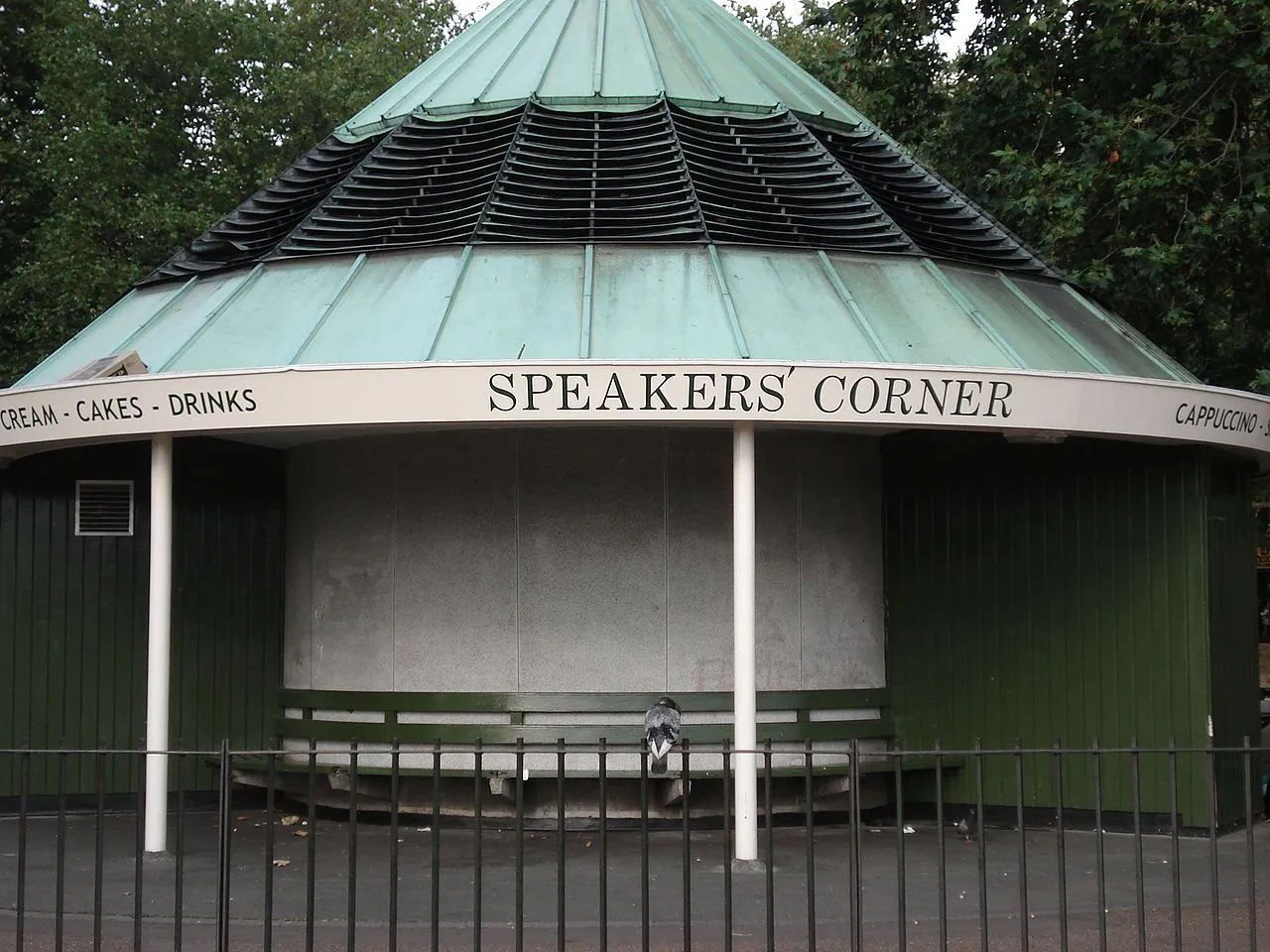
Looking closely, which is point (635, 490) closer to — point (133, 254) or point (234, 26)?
point (133, 254)

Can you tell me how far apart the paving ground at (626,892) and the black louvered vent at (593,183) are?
449cm

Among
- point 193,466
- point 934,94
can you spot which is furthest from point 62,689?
point 934,94

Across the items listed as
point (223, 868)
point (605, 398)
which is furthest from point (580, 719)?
point (223, 868)

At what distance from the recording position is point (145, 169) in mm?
28375

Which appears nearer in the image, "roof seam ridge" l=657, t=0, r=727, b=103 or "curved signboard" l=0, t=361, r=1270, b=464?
"curved signboard" l=0, t=361, r=1270, b=464

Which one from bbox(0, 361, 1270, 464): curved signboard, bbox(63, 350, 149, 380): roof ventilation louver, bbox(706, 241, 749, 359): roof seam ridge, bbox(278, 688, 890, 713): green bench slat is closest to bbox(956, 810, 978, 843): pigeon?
bbox(278, 688, 890, 713): green bench slat

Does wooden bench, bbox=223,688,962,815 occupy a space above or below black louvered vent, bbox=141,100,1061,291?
below

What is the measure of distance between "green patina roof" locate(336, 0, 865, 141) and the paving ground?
613 centimetres

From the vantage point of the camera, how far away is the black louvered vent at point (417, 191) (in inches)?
483

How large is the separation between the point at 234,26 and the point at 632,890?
23598mm

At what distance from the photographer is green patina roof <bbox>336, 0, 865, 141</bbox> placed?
Answer: 13.5m

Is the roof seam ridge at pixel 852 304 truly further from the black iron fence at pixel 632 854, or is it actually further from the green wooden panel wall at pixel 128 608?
the green wooden panel wall at pixel 128 608

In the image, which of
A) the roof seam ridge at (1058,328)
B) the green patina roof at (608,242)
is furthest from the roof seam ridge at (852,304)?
the roof seam ridge at (1058,328)

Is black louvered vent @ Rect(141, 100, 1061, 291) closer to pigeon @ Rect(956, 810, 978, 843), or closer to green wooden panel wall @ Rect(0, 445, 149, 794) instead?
green wooden panel wall @ Rect(0, 445, 149, 794)
